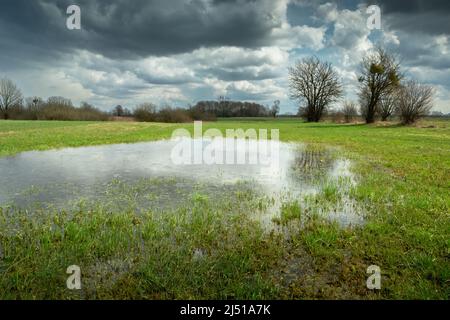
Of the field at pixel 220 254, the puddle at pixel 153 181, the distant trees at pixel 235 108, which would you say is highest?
the distant trees at pixel 235 108

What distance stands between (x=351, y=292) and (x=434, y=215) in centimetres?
361

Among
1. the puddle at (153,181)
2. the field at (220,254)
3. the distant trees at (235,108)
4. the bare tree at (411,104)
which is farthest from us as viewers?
the distant trees at (235,108)

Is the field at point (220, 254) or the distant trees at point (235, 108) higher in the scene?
the distant trees at point (235, 108)

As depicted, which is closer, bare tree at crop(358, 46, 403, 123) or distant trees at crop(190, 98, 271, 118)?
bare tree at crop(358, 46, 403, 123)

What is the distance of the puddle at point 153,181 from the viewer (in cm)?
632

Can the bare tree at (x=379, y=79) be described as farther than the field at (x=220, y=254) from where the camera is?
Yes

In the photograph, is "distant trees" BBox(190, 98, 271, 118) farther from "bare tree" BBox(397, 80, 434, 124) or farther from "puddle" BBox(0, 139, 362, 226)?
"puddle" BBox(0, 139, 362, 226)

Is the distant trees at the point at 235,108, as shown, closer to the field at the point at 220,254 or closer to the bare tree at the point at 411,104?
the bare tree at the point at 411,104

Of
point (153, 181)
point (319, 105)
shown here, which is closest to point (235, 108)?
point (319, 105)

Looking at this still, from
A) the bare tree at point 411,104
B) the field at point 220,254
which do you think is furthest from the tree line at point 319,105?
the field at point 220,254

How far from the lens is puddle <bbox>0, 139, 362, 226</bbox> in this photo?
6324 mm

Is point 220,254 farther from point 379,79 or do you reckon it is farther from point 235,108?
point 235,108

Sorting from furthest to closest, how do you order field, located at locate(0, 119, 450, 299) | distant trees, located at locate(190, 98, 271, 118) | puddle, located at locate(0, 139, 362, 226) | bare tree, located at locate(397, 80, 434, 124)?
1. distant trees, located at locate(190, 98, 271, 118)
2. bare tree, located at locate(397, 80, 434, 124)
3. puddle, located at locate(0, 139, 362, 226)
4. field, located at locate(0, 119, 450, 299)

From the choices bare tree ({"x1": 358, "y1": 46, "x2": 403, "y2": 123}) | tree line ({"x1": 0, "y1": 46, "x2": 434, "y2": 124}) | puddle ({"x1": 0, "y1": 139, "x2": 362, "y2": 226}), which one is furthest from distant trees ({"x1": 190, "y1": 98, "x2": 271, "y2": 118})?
puddle ({"x1": 0, "y1": 139, "x2": 362, "y2": 226})
